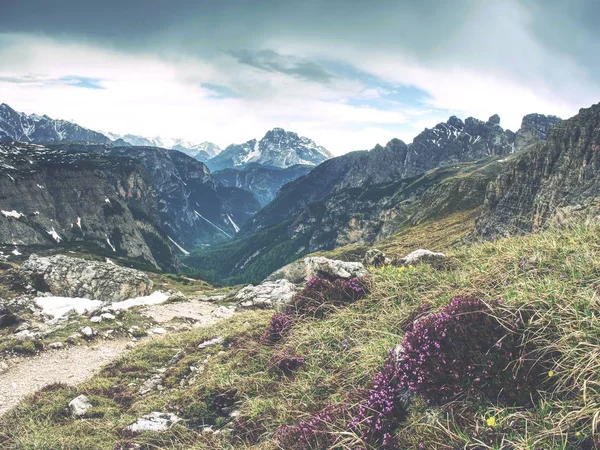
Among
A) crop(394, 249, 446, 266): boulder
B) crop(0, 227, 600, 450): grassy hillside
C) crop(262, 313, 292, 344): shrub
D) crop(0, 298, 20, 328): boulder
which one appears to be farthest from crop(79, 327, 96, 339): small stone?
crop(394, 249, 446, 266): boulder

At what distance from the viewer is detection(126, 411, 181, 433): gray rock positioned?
7902 mm

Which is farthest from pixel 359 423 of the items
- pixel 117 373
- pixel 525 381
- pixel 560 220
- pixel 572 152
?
pixel 572 152

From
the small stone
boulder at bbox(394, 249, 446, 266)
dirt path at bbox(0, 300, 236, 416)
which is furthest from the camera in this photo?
the small stone

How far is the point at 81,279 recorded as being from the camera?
58219 millimetres

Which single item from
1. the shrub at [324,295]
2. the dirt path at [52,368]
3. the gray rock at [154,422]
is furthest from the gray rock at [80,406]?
the shrub at [324,295]

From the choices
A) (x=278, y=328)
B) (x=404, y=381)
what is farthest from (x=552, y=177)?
(x=404, y=381)

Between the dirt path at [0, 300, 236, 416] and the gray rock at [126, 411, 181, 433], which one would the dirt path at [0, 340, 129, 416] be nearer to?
the dirt path at [0, 300, 236, 416]

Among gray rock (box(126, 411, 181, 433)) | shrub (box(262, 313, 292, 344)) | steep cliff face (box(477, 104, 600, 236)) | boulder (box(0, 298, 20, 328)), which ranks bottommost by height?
boulder (box(0, 298, 20, 328))

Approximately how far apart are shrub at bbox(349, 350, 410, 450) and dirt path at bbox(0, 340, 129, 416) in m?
13.2

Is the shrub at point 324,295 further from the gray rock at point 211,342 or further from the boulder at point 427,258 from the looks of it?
the gray rock at point 211,342

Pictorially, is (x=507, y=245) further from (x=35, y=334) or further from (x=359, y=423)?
(x=35, y=334)

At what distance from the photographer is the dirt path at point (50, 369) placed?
44.9 ft

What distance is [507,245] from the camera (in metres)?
9.22

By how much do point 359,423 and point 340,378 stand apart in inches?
64.1
